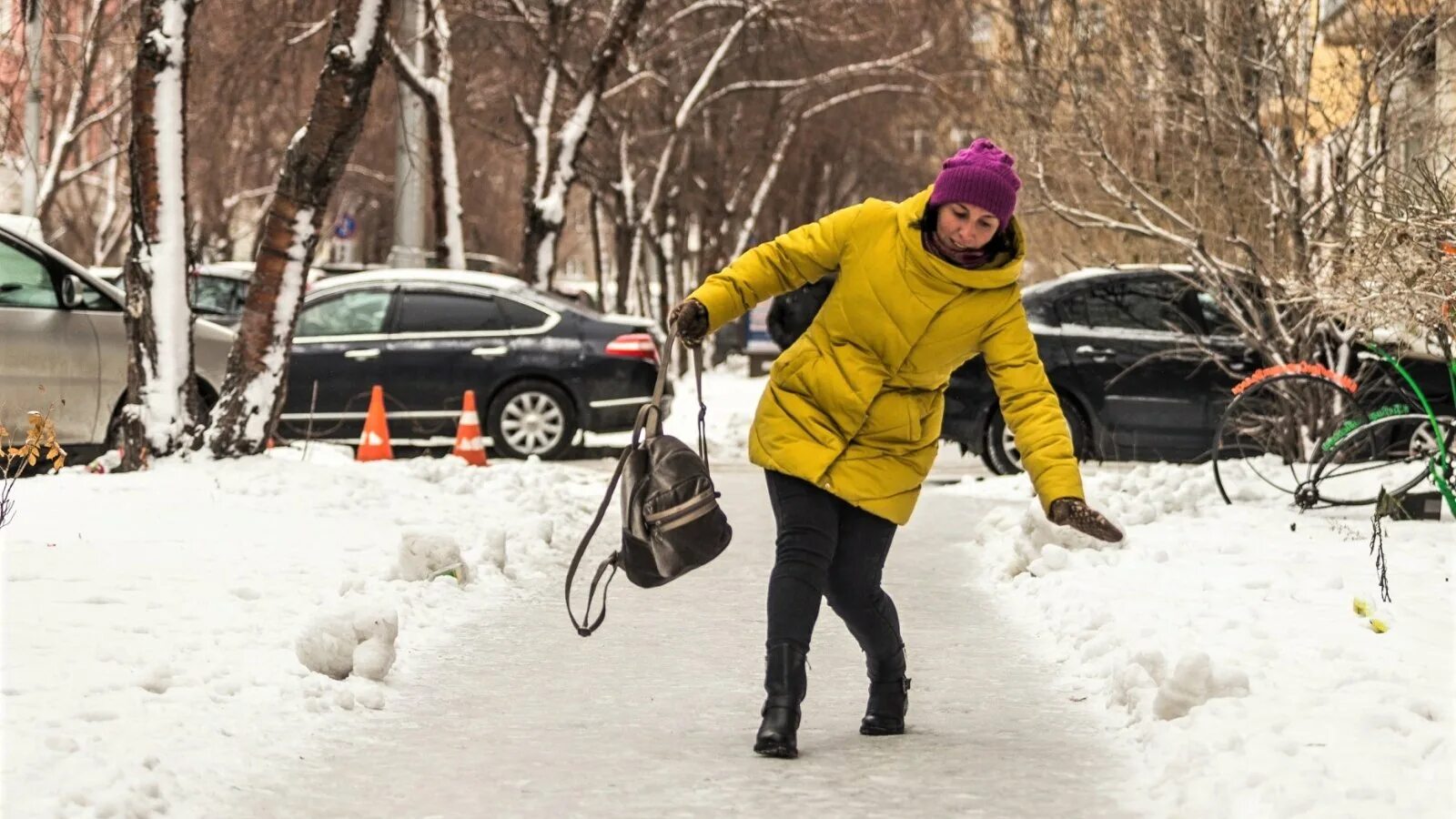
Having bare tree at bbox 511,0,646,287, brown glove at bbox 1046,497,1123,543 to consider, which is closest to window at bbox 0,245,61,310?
brown glove at bbox 1046,497,1123,543

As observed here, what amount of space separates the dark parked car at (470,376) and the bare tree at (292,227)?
13.9ft

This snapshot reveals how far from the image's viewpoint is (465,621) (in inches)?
333

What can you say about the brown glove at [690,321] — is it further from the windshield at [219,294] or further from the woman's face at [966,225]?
the windshield at [219,294]

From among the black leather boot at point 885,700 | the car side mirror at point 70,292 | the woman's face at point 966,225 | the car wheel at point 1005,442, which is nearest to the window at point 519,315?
the car wheel at point 1005,442

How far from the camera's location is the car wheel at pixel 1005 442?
15.7 meters

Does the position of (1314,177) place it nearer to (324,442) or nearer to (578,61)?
(324,442)

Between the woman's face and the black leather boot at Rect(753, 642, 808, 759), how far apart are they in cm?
120

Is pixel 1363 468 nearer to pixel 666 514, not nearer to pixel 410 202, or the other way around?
pixel 666 514

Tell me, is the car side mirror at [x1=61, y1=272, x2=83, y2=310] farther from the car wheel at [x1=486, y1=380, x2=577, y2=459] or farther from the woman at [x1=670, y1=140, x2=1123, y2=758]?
the woman at [x1=670, y1=140, x2=1123, y2=758]

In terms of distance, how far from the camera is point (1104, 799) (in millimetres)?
5484

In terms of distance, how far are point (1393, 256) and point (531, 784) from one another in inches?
227

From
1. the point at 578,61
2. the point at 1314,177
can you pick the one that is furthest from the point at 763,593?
the point at 578,61

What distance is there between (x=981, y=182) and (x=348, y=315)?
1247cm

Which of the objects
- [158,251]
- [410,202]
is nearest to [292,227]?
[158,251]
